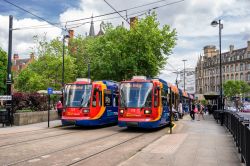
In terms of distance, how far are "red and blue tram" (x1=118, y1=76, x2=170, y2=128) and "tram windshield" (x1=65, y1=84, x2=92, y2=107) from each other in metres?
2.22

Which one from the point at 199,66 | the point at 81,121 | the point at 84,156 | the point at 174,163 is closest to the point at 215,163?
the point at 174,163

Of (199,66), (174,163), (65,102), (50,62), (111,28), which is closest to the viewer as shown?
(174,163)

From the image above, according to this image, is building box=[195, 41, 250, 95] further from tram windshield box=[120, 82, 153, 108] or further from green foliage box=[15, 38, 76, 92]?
tram windshield box=[120, 82, 153, 108]

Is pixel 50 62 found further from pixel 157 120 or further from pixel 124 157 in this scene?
pixel 124 157

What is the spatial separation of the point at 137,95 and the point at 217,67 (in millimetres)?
122361

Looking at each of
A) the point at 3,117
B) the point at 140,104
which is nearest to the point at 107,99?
the point at 140,104

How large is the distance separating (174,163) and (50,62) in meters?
44.4

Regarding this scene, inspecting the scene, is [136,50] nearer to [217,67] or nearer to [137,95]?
[137,95]

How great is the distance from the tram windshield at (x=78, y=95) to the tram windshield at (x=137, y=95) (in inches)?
91.2

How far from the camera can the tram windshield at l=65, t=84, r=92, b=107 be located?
21094 millimetres

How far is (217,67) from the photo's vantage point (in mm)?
137000

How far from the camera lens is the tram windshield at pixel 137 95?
1945 centimetres

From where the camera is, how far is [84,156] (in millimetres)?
11062

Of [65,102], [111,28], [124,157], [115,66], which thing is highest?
[111,28]
